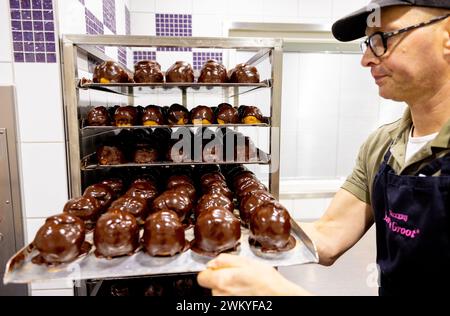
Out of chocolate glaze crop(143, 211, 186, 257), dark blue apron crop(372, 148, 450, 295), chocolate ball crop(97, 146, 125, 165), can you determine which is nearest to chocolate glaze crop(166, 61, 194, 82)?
chocolate ball crop(97, 146, 125, 165)

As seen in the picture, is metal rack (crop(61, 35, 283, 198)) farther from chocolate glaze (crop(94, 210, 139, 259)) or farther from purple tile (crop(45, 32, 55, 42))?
chocolate glaze (crop(94, 210, 139, 259))

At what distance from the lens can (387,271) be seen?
125 centimetres

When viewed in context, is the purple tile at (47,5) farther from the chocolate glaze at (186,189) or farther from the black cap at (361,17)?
the black cap at (361,17)

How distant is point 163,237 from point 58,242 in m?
0.32

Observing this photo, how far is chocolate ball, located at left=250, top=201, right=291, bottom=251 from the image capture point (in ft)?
3.67

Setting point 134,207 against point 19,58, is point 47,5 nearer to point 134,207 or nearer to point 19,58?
point 19,58

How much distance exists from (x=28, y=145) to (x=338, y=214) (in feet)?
5.12

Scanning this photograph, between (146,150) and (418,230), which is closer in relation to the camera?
(418,230)

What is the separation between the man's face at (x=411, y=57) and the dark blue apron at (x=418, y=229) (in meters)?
0.27

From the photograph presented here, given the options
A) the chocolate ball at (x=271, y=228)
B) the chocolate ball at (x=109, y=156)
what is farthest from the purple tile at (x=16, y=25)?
the chocolate ball at (x=271, y=228)

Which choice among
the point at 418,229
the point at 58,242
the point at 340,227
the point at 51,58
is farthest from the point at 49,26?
the point at 418,229

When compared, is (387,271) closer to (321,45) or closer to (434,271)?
(434,271)
